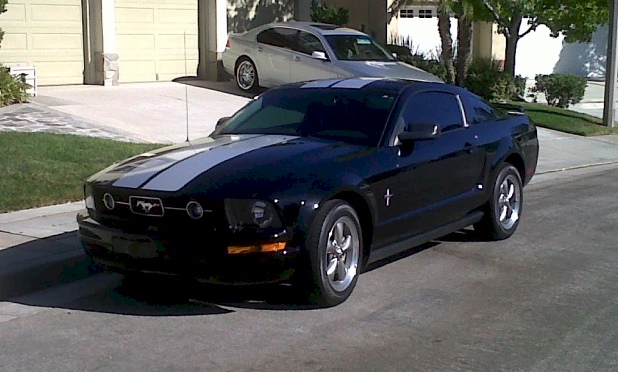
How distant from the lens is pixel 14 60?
1725 cm

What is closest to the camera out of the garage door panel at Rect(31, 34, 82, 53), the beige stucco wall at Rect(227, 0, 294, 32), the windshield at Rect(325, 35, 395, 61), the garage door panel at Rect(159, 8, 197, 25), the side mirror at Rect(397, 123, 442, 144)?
the side mirror at Rect(397, 123, 442, 144)

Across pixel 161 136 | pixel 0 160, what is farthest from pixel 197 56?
pixel 0 160

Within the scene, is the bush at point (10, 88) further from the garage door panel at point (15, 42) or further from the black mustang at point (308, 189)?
the black mustang at point (308, 189)

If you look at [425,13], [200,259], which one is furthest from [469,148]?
[425,13]

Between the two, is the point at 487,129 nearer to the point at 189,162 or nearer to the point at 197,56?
the point at 189,162

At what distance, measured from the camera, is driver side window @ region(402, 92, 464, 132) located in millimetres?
7633

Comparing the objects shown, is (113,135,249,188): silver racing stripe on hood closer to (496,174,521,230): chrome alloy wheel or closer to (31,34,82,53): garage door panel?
(496,174,521,230): chrome alloy wheel

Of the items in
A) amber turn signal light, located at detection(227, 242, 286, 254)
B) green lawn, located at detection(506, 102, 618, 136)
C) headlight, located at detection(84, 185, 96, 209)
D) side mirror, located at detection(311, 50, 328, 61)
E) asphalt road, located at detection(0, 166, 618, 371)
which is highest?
side mirror, located at detection(311, 50, 328, 61)

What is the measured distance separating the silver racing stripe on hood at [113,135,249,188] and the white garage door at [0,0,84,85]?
1062cm

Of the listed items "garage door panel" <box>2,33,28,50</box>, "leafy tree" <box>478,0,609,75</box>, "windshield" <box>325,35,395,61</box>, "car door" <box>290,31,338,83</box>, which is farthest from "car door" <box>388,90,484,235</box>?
"leafy tree" <box>478,0,609,75</box>

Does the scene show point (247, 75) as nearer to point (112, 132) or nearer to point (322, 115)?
point (112, 132)

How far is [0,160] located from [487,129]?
552cm

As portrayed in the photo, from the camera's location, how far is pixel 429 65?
875 inches

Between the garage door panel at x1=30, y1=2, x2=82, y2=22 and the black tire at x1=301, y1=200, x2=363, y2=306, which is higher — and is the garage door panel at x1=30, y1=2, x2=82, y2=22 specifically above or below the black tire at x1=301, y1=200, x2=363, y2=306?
above
